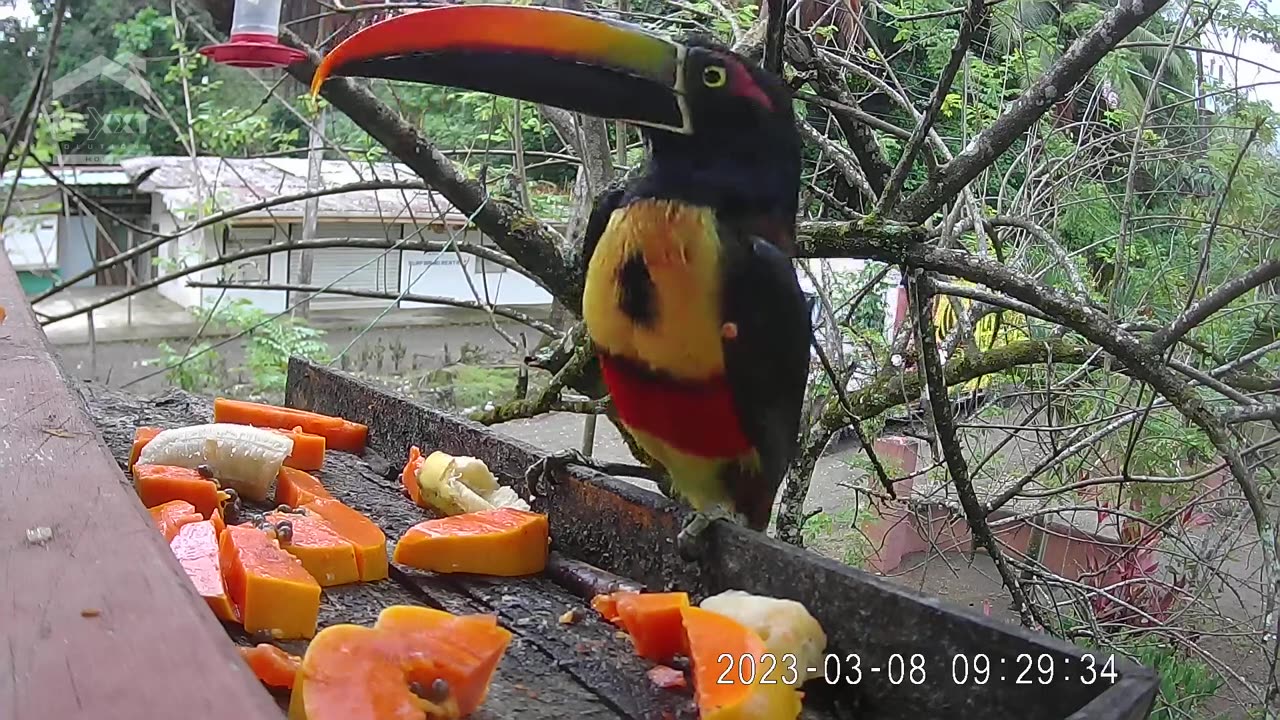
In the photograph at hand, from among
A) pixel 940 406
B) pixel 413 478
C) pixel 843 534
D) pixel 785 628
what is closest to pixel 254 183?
pixel 843 534

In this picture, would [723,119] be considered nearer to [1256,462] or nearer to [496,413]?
[496,413]

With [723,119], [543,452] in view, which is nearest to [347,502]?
[543,452]

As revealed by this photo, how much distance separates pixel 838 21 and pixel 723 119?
172cm

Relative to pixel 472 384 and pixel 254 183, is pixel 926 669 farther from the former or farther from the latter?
pixel 254 183

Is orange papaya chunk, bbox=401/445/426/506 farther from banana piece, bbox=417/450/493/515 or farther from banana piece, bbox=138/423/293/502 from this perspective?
banana piece, bbox=138/423/293/502

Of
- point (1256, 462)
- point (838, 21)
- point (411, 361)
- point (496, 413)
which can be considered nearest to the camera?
point (1256, 462)

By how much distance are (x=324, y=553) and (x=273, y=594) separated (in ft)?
0.57

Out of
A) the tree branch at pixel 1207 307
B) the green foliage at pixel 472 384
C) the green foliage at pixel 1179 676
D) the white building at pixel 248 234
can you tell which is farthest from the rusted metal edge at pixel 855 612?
the green foliage at pixel 472 384

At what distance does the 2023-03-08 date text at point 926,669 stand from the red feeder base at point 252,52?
1302mm

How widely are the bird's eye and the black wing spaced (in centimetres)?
23

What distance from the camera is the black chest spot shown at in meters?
1.64

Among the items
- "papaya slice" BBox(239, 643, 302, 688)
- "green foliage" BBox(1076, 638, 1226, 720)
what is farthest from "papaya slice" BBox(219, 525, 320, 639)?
"green foliage" BBox(1076, 638, 1226, 720)

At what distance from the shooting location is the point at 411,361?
270 inches

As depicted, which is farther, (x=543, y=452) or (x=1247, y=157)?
(x=1247, y=157)
